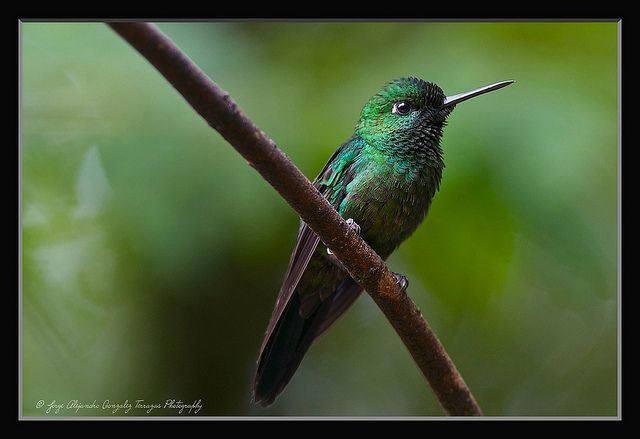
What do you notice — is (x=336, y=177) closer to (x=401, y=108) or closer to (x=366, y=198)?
(x=366, y=198)

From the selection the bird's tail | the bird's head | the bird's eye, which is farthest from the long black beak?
the bird's tail

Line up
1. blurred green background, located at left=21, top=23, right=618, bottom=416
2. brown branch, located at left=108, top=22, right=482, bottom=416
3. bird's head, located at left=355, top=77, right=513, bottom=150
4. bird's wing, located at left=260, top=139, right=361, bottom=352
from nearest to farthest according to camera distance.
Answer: brown branch, located at left=108, top=22, right=482, bottom=416
bird's wing, located at left=260, top=139, right=361, bottom=352
blurred green background, located at left=21, top=23, right=618, bottom=416
bird's head, located at left=355, top=77, right=513, bottom=150

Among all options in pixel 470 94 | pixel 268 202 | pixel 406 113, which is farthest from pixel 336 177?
pixel 470 94

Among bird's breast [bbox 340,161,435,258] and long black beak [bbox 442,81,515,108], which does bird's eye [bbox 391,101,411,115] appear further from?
bird's breast [bbox 340,161,435,258]

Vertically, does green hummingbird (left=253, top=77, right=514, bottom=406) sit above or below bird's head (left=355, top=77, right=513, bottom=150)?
below

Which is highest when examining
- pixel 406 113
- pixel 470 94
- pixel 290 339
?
pixel 470 94

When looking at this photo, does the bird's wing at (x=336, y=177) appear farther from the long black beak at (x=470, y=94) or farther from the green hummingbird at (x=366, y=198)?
the long black beak at (x=470, y=94)

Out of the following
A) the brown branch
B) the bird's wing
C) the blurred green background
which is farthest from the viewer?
the blurred green background

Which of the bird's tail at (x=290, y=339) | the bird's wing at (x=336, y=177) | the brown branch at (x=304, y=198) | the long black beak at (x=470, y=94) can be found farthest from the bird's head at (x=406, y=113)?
the brown branch at (x=304, y=198)
